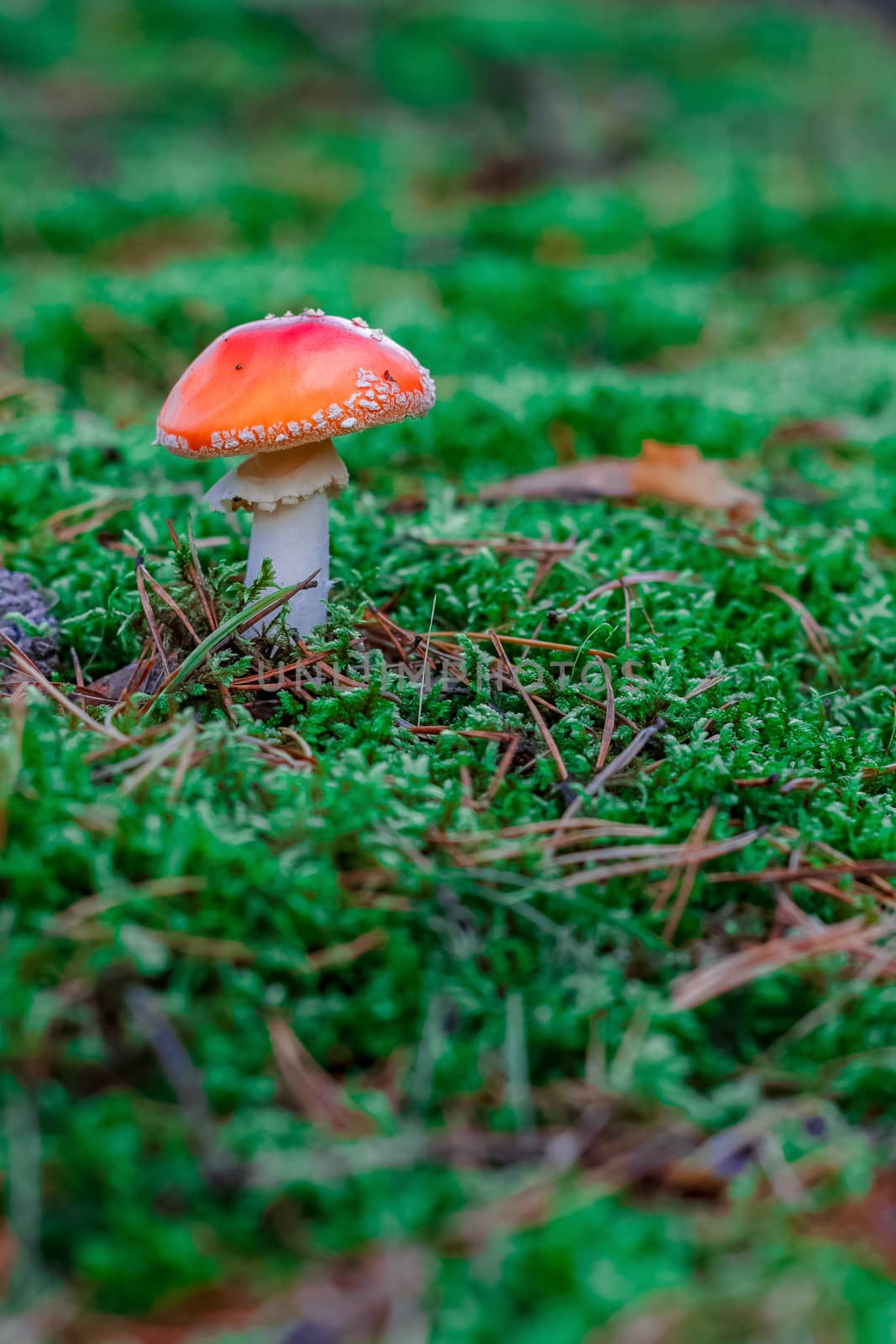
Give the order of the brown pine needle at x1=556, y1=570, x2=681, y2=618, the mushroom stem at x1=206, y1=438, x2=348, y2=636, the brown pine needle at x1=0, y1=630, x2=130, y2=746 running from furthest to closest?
1. the brown pine needle at x1=556, y1=570, x2=681, y2=618
2. the mushroom stem at x1=206, y1=438, x2=348, y2=636
3. the brown pine needle at x1=0, y1=630, x2=130, y2=746

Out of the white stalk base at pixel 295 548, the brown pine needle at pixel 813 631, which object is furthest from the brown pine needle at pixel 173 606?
the brown pine needle at pixel 813 631

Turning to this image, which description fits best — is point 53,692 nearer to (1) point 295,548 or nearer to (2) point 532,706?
(1) point 295,548

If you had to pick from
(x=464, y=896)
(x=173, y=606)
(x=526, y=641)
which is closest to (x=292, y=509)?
(x=173, y=606)

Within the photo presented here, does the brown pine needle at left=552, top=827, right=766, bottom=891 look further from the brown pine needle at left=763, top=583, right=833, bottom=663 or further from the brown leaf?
the brown pine needle at left=763, top=583, right=833, bottom=663

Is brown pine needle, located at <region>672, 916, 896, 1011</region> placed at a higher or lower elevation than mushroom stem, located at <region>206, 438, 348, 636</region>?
lower

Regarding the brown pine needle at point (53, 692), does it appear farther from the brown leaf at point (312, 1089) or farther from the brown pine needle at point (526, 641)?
the brown pine needle at point (526, 641)

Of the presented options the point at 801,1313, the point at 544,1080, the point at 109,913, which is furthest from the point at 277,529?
the point at 801,1313

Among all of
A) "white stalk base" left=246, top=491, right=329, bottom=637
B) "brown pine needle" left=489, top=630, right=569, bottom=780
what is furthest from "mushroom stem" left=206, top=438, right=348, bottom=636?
"brown pine needle" left=489, top=630, right=569, bottom=780
